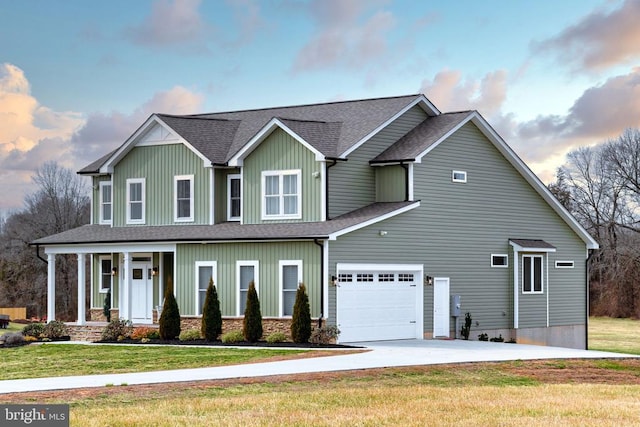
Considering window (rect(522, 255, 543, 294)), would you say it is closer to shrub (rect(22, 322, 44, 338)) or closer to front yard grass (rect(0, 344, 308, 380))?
front yard grass (rect(0, 344, 308, 380))

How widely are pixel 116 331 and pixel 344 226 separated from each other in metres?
8.68

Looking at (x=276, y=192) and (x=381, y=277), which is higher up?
(x=276, y=192)

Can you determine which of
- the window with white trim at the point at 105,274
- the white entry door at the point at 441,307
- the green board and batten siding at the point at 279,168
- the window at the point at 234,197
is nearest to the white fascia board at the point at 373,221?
the green board and batten siding at the point at 279,168

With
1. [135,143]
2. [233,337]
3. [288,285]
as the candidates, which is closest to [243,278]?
[288,285]

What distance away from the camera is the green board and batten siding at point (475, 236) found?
1391 inches

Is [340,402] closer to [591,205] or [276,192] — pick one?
[276,192]

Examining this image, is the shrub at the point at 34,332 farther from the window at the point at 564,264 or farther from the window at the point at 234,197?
the window at the point at 564,264

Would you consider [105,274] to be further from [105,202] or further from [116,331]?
[116,331]

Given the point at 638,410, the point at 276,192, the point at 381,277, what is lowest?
the point at 638,410

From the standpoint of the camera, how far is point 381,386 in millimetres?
23469

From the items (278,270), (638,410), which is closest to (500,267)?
(278,270)

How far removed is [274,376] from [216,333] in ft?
34.8

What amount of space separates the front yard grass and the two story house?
3.78 m

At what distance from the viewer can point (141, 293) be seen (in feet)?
133
